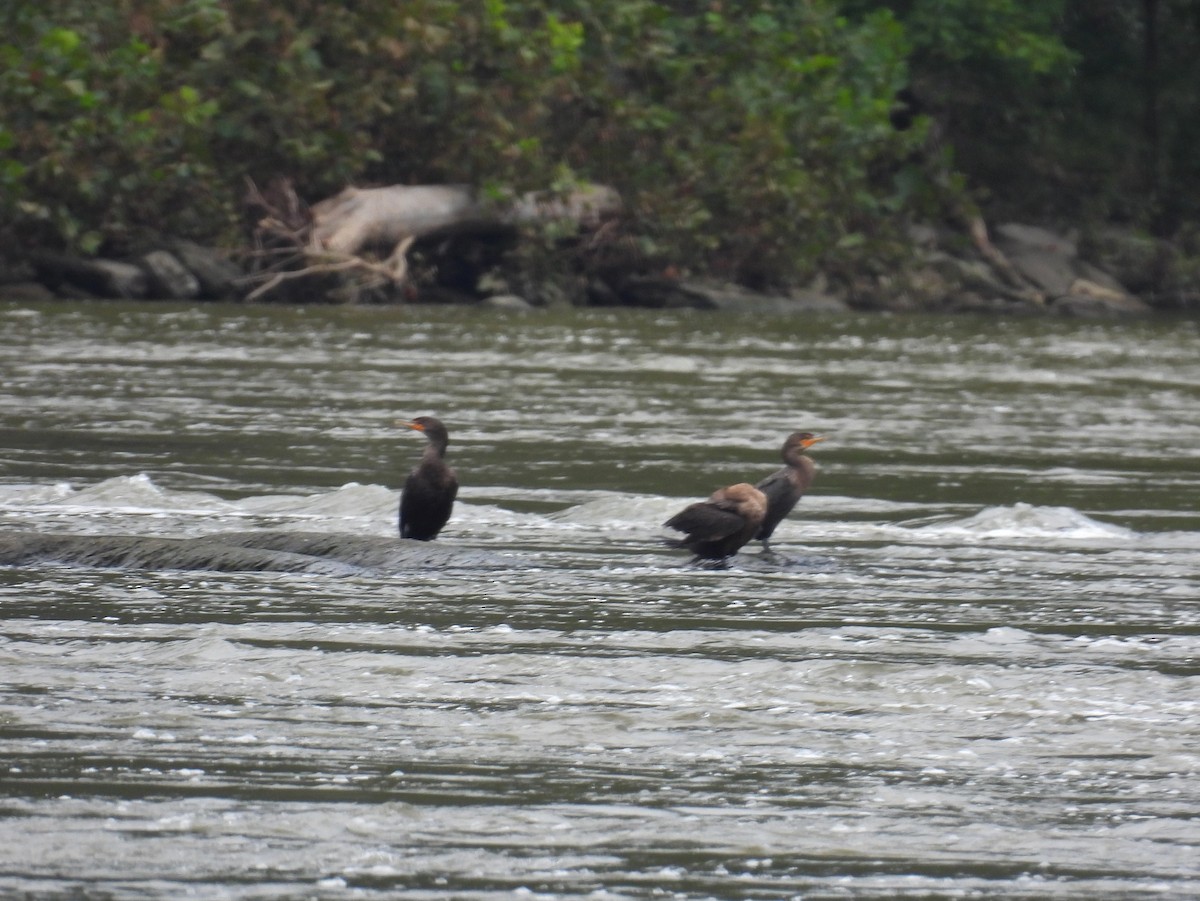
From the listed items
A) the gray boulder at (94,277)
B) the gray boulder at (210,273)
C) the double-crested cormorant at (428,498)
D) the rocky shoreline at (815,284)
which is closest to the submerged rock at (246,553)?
the double-crested cormorant at (428,498)

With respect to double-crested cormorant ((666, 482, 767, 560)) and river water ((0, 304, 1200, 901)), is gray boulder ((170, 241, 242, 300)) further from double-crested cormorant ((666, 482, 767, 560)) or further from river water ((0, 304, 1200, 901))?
double-crested cormorant ((666, 482, 767, 560))

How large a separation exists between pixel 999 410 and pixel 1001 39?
714 inches

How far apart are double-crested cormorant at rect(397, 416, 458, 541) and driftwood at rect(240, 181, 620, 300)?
1407 centimetres

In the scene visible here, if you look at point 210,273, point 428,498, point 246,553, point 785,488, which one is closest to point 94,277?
point 210,273

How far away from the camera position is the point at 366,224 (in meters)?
23.4

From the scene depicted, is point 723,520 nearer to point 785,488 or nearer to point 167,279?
point 785,488

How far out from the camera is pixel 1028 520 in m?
9.62

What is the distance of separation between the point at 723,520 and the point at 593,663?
6.54ft

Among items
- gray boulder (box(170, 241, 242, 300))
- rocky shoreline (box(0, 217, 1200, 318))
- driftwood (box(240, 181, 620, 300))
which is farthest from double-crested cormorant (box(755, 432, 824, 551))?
gray boulder (box(170, 241, 242, 300))

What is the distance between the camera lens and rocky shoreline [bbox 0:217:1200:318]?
2250cm

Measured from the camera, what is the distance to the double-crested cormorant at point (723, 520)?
820 centimetres

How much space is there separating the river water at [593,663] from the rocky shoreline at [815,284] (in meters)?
8.64

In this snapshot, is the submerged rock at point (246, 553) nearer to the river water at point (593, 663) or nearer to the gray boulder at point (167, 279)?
the river water at point (593, 663)

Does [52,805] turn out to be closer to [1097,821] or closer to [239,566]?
[1097,821]
